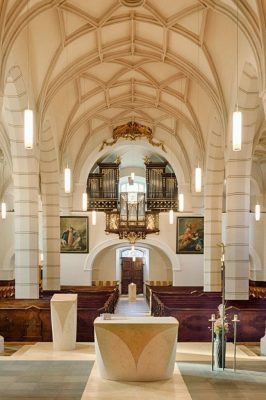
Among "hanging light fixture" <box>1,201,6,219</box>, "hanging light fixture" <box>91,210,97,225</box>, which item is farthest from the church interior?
"hanging light fixture" <box>1,201,6,219</box>

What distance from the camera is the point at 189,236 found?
26312mm

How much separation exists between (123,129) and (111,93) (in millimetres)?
3891

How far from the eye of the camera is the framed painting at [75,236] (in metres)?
26.0

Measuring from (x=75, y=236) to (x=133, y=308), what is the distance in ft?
16.9

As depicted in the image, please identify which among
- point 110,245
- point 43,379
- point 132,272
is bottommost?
point 43,379

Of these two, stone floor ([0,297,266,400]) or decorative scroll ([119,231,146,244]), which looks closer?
stone floor ([0,297,266,400])

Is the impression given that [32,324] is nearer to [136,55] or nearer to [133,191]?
[136,55]

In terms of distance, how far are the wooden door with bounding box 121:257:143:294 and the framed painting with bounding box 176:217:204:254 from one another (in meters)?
5.37

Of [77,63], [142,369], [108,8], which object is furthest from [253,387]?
[77,63]

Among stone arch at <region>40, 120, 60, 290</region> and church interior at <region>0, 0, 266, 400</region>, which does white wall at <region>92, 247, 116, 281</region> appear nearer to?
church interior at <region>0, 0, 266, 400</region>

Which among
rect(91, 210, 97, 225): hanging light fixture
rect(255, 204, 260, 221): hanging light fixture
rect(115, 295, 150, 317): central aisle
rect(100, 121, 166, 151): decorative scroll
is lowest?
rect(115, 295, 150, 317): central aisle

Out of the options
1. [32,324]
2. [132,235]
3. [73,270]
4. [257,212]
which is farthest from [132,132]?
[32,324]

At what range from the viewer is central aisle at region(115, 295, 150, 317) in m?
20.3

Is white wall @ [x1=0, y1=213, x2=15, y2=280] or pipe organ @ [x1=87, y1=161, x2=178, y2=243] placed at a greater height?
pipe organ @ [x1=87, y1=161, x2=178, y2=243]
